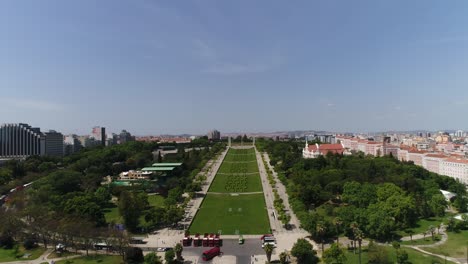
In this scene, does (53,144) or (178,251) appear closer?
(178,251)

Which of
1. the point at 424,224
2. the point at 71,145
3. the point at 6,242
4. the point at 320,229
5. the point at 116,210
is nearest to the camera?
the point at 320,229

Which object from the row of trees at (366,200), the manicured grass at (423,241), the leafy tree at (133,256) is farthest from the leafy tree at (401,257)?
the leafy tree at (133,256)

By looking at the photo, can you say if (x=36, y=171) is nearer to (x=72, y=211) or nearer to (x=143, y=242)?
(x=72, y=211)

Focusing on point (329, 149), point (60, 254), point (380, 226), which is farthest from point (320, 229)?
point (329, 149)

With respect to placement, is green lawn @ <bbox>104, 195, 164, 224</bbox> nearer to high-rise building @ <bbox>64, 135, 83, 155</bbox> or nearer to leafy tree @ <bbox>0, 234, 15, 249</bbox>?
leafy tree @ <bbox>0, 234, 15, 249</bbox>

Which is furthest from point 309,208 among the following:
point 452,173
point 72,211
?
point 452,173

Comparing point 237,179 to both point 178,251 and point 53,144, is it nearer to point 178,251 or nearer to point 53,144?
point 178,251

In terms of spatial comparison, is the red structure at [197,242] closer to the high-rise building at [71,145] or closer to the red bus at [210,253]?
the red bus at [210,253]
